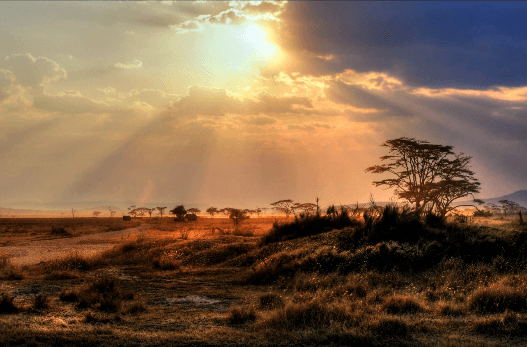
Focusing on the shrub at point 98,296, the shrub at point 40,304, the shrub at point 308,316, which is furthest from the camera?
the shrub at point 98,296

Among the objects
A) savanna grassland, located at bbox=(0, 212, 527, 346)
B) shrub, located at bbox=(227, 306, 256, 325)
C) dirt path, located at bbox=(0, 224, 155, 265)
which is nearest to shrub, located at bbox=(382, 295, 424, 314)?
savanna grassland, located at bbox=(0, 212, 527, 346)

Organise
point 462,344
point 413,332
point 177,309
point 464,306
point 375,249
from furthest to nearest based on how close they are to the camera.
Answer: point 375,249, point 177,309, point 464,306, point 413,332, point 462,344

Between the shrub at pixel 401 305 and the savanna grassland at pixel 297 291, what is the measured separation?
0.10 ft

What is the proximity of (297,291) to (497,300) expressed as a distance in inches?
215

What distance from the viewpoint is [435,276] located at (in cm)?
1375

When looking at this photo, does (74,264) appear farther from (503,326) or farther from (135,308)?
(503,326)

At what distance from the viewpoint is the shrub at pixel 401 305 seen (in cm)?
1023

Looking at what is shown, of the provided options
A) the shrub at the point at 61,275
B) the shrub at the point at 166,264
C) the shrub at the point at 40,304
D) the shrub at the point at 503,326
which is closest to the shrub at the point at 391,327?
the shrub at the point at 503,326

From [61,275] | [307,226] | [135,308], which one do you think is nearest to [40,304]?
[135,308]

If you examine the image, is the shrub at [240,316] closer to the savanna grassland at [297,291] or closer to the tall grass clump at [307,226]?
the savanna grassland at [297,291]

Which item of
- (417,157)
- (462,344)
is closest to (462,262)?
(462,344)

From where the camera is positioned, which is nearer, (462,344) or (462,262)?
(462,344)

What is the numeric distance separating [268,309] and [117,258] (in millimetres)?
13109

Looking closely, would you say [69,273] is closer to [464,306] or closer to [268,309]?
[268,309]
